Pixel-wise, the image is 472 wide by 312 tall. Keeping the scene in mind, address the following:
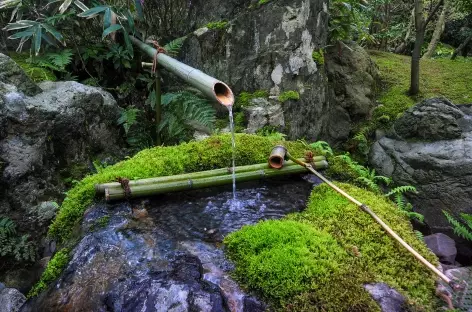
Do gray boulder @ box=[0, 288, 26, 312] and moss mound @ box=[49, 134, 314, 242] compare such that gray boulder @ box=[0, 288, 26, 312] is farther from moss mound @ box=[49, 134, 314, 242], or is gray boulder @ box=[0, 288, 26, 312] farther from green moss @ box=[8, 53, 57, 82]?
green moss @ box=[8, 53, 57, 82]

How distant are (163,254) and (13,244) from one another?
2686 millimetres

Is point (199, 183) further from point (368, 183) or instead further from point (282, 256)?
point (368, 183)

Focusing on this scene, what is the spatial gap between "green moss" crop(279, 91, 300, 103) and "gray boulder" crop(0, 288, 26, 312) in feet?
13.9

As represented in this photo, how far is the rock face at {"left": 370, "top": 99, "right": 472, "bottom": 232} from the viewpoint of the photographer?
463 cm

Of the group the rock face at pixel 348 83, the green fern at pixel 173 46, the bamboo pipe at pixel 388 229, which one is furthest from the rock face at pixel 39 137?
the rock face at pixel 348 83

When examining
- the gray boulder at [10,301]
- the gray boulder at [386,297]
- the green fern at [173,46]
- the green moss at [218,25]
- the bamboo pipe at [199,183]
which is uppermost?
the green moss at [218,25]

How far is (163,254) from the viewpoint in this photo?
89.7 inches

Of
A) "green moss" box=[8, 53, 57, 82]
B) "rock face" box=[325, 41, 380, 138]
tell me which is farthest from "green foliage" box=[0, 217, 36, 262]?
"rock face" box=[325, 41, 380, 138]

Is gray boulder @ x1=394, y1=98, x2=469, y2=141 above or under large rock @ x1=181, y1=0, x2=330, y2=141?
under

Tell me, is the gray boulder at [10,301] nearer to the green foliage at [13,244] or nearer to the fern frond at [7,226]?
the green foliage at [13,244]

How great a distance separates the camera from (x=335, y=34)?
6.68 metres

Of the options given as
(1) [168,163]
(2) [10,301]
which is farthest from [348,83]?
(2) [10,301]

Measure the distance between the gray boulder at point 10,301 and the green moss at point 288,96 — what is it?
13.9 ft

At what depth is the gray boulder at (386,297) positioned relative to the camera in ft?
6.45
